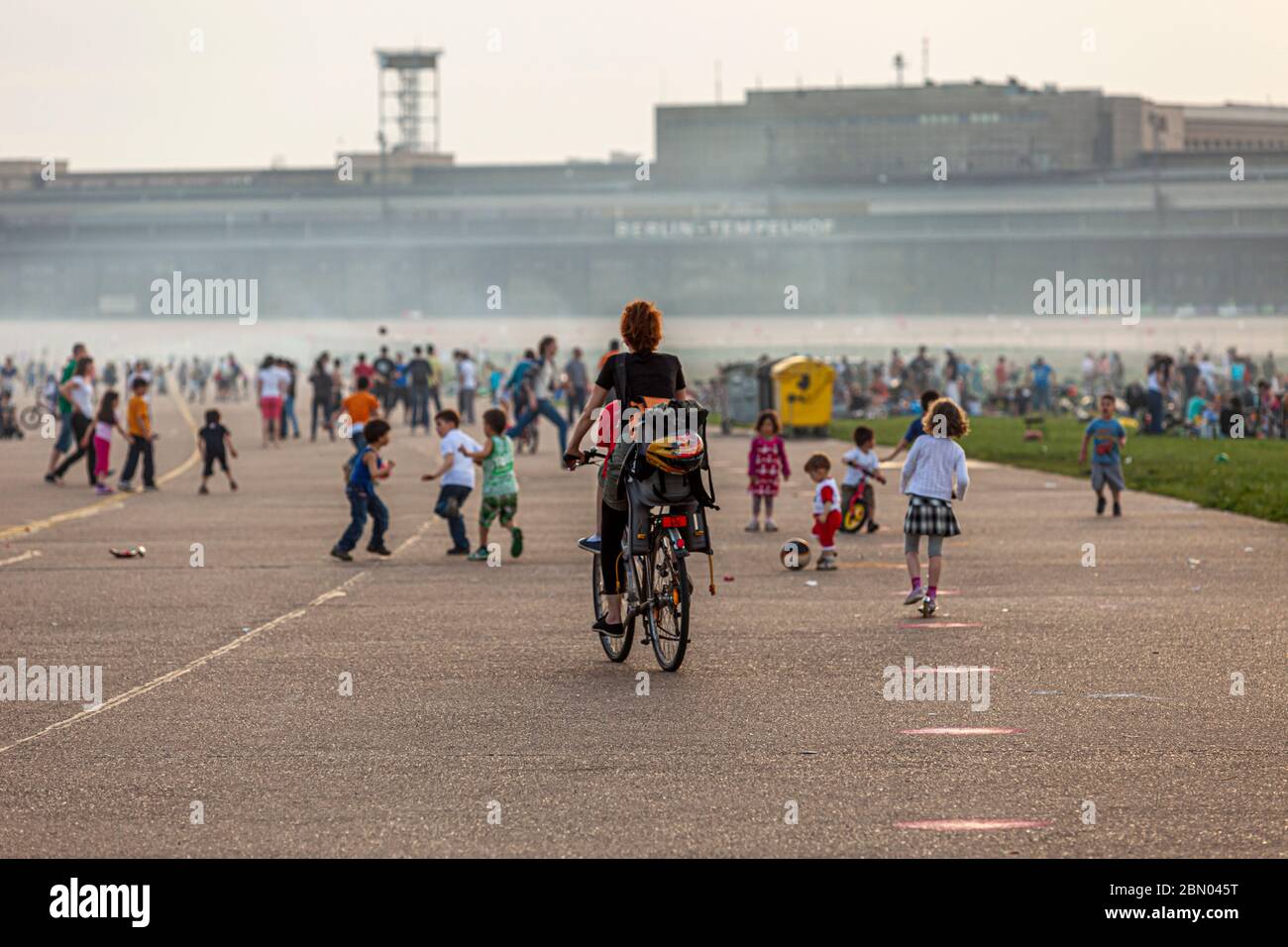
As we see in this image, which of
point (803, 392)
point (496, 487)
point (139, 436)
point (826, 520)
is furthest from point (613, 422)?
point (803, 392)

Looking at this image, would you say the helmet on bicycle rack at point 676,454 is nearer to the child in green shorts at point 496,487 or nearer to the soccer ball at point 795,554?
the soccer ball at point 795,554

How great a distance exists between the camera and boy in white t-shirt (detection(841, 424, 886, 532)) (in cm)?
1697

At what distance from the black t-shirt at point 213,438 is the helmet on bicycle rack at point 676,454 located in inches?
610

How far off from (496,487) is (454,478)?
37cm

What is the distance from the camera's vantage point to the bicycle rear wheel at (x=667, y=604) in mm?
9578

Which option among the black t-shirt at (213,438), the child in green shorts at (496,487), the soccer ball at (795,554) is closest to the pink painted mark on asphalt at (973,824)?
the soccer ball at (795,554)

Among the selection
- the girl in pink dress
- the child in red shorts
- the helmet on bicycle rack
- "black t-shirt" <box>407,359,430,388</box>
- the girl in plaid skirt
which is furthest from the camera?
"black t-shirt" <box>407,359,430,388</box>

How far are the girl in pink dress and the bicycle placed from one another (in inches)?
290

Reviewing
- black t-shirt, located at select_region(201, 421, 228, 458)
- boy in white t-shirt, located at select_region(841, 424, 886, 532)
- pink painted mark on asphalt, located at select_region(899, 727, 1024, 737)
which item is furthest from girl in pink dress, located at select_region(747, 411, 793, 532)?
pink painted mark on asphalt, located at select_region(899, 727, 1024, 737)

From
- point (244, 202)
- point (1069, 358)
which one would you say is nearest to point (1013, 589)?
point (1069, 358)

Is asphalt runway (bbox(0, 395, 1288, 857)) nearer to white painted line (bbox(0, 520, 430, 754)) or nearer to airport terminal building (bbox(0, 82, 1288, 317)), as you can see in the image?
white painted line (bbox(0, 520, 430, 754))

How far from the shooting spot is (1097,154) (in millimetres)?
161375

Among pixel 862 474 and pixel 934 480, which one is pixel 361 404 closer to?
pixel 862 474
